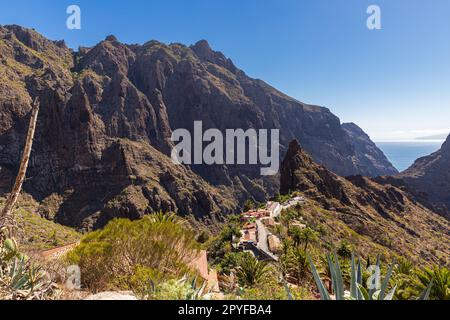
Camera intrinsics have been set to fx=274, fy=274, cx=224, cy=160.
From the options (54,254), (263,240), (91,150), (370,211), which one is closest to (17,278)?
(54,254)

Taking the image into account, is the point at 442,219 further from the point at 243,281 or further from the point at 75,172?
the point at 75,172

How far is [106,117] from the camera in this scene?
500 feet

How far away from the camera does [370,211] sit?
90.6 meters

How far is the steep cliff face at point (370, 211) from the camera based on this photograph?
71.1 metres

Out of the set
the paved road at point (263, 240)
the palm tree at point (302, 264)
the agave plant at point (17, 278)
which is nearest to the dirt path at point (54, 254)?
the agave plant at point (17, 278)

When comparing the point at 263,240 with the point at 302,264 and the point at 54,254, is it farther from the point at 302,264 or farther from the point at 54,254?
the point at 54,254

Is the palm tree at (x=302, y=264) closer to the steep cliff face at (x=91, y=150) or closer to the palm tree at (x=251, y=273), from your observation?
the palm tree at (x=251, y=273)

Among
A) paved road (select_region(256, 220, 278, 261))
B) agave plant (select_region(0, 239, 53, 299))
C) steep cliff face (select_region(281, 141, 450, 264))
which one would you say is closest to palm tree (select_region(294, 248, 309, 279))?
paved road (select_region(256, 220, 278, 261))

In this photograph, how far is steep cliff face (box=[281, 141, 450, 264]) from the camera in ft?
233

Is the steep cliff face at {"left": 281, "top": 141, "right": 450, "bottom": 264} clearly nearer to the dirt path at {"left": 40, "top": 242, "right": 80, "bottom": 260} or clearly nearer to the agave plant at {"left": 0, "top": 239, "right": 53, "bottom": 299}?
the dirt path at {"left": 40, "top": 242, "right": 80, "bottom": 260}

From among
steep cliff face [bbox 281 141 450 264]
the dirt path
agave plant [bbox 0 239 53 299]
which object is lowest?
steep cliff face [bbox 281 141 450 264]

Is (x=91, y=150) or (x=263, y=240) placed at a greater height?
(x=91, y=150)
